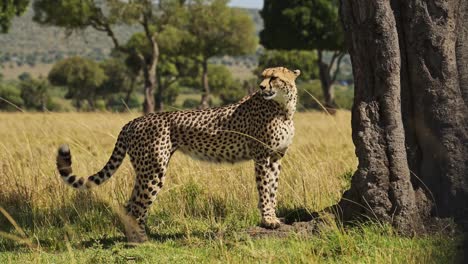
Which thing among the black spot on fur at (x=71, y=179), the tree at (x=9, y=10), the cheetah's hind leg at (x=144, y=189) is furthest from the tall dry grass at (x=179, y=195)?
the tree at (x=9, y=10)

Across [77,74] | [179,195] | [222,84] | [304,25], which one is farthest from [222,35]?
[179,195]

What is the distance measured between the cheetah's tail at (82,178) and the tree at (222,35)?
28909 mm

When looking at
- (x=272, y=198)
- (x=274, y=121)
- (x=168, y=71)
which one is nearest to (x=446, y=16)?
(x=274, y=121)

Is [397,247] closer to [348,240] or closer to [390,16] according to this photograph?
[348,240]

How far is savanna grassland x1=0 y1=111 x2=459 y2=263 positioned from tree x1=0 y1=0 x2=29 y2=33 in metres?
18.8

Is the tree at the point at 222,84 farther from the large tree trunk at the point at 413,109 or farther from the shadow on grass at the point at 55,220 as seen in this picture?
the large tree trunk at the point at 413,109

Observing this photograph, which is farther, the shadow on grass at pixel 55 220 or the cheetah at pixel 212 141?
the shadow on grass at pixel 55 220

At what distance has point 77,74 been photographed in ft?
207

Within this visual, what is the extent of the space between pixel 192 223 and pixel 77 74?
58.6 metres

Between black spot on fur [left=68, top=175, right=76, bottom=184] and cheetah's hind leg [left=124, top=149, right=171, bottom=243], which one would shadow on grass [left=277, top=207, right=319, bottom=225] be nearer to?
cheetah's hind leg [left=124, top=149, right=171, bottom=243]

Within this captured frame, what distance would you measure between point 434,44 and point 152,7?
2585cm

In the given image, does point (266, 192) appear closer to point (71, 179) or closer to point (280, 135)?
point (280, 135)

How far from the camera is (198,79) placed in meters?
64.3

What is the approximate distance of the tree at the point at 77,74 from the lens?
6312cm
